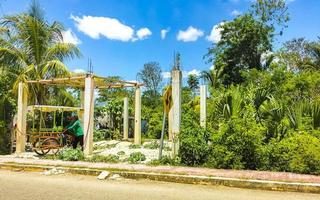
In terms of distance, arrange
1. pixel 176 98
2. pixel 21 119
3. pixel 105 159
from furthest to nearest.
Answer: pixel 21 119, pixel 105 159, pixel 176 98

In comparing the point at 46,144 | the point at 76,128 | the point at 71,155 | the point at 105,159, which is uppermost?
the point at 76,128

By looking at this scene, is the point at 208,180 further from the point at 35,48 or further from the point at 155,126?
the point at 155,126

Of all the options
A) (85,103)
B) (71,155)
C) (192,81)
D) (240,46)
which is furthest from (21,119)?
(192,81)

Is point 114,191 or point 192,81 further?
point 192,81

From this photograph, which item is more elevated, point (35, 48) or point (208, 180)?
point (35, 48)

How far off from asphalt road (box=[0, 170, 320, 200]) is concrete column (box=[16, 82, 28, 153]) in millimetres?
7043

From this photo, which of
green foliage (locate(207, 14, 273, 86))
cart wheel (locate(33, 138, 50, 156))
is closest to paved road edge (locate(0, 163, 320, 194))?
cart wheel (locate(33, 138, 50, 156))

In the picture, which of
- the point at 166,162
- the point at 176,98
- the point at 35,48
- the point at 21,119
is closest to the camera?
the point at 166,162

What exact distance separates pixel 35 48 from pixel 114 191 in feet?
48.7

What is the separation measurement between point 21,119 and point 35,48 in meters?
5.36

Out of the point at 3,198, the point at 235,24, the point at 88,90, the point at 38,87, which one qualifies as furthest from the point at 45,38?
the point at 235,24

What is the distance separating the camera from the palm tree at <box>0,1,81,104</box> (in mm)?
20469

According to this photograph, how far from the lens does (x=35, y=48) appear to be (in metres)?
21.4

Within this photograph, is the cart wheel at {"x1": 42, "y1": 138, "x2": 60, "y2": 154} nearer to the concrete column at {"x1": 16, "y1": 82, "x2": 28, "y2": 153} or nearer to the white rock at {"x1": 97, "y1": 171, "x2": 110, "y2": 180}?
the concrete column at {"x1": 16, "y1": 82, "x2": 28, "y2": 153}
